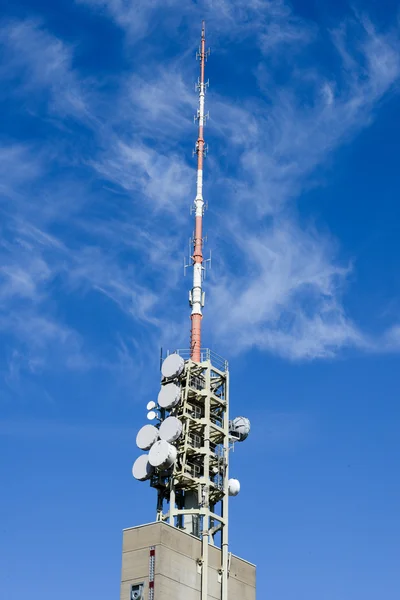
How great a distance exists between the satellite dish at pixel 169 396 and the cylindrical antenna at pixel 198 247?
4.63 meters

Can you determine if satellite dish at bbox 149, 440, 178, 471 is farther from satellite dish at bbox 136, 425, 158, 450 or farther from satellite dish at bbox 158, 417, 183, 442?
satellite dish at bbox 136, 425, 158, 450

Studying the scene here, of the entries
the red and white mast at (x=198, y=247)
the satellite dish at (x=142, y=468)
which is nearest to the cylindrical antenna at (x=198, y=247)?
the red and white mast at (x=198, y=247)

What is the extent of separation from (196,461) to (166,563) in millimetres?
11144

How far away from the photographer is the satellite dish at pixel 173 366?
83.4 meters

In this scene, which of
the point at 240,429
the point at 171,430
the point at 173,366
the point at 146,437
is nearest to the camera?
the point at 171,430

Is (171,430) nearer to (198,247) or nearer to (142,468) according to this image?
(142,468)

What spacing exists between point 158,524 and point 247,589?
41.1 ft

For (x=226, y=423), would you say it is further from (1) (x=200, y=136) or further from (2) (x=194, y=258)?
(1) (x=200, y=136)

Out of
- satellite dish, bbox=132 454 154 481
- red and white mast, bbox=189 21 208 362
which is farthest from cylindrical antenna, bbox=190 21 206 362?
satellite dish, bbox=132 454 154 481

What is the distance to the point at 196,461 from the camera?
83.2 metres

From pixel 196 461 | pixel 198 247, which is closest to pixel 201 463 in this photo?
pixel 196 461

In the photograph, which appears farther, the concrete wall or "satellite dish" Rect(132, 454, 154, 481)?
"satellite dish" Rect(132, 454, 154, 481)

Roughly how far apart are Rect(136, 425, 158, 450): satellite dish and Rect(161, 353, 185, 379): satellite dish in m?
4.47

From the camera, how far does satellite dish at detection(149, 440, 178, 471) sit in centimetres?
7849
